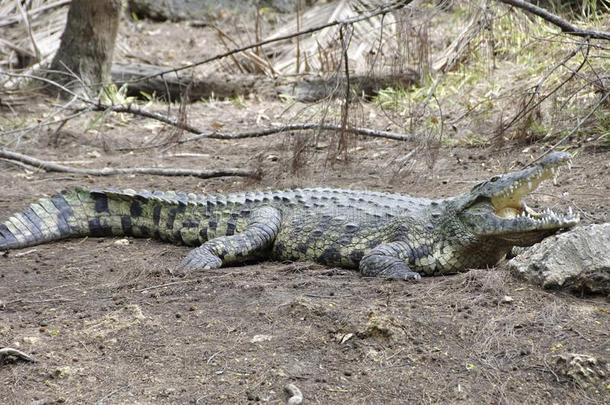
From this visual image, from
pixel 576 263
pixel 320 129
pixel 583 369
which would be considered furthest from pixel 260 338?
pixel 320 129

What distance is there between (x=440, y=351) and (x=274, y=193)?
2435 mm

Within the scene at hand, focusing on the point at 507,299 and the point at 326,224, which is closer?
the point at 507,299

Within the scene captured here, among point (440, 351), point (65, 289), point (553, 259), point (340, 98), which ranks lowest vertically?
point (65, 289)

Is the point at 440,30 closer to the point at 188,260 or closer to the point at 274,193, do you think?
the point at 274,193

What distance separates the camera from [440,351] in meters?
3.70

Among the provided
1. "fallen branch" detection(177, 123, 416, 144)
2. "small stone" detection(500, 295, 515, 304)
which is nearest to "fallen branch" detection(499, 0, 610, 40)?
"fallen branch" detection(177, 123, 416, 144)

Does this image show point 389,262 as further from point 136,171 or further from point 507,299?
point 136,171

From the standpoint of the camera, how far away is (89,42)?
9703 mm

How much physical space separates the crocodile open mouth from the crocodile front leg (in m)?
0.63

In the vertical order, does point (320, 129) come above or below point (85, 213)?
above

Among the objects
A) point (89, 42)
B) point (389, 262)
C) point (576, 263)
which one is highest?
point (89, 42)

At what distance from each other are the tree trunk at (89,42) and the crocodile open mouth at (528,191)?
19.3ft

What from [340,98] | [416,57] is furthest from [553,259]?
[416,57]

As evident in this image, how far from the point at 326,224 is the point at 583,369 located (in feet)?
7.73
